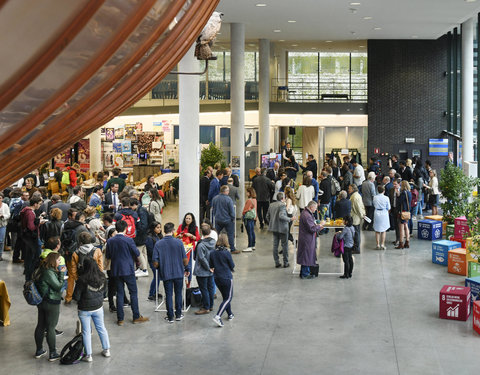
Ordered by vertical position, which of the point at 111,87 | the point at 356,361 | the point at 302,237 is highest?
the point at 111,87

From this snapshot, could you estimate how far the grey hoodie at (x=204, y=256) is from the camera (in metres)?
8.87

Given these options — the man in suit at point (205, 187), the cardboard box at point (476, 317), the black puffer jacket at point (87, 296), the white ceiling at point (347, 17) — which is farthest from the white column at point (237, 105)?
the black puffer jacket at point (87, 296)

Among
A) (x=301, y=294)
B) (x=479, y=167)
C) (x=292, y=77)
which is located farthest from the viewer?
(x=292, y=77)

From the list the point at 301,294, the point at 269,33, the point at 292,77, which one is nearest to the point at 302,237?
the point at 301,294

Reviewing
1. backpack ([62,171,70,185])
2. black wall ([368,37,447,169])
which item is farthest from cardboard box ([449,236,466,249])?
black wall ([368,37,447,169])

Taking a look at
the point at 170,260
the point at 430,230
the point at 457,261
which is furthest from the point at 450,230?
the point at 170,260

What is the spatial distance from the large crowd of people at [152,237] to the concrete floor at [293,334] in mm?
278

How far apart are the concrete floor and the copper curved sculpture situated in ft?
20.9

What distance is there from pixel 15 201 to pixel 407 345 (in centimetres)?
765

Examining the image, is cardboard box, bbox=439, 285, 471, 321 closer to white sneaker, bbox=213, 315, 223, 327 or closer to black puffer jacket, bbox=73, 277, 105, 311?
white sneaker, bbox=213, 315, 223, 327

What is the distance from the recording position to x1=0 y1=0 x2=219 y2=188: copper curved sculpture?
29.9 inches

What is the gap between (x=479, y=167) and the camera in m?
17.5

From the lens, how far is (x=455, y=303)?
9008 mm

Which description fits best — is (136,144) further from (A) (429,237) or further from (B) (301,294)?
(B) (301,294)
